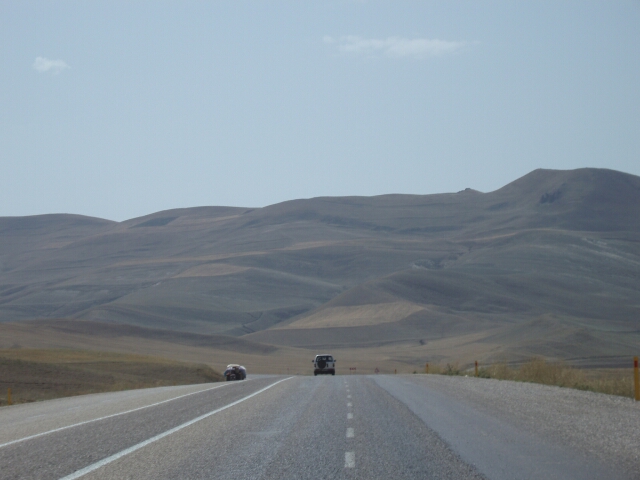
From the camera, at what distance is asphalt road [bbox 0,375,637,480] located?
9055mm

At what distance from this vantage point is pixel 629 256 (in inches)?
6836

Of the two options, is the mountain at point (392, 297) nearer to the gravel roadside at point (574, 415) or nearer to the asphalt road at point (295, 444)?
the gravel roadside at point (574, 415)

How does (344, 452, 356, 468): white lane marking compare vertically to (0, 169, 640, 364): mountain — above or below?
below

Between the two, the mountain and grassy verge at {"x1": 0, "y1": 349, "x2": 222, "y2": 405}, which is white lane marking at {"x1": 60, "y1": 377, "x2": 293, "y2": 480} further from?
the mountain

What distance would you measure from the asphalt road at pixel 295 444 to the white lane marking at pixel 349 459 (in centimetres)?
1

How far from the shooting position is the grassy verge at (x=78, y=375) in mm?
30916

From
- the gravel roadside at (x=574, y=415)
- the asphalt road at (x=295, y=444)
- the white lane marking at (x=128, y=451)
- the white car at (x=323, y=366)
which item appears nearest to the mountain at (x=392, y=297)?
the white car at (x=323, y=366)

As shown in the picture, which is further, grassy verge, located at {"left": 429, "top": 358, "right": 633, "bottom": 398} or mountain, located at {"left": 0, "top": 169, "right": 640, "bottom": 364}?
mountain, located at {"left": 0, "top": 169, "right": 640, "bottom": 364}

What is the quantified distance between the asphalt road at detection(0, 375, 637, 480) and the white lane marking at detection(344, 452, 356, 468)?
0.05 ft

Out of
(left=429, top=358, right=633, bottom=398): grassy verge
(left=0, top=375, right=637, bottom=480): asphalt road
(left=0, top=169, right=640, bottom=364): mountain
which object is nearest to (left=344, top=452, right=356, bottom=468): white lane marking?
(left=0, top=375, right=637, bottom=480): asphalt road

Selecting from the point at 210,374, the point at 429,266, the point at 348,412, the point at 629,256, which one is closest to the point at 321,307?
the point at 429,266

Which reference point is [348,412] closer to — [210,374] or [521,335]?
[210,374]

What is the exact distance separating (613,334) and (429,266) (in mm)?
95167

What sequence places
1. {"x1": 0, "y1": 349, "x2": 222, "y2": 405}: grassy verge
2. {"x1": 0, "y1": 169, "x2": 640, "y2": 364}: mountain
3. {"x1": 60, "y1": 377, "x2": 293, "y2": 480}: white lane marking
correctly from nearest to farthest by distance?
1. {"x1": 60, "y1": 377, "x2": 293, "y2": 480}: white lane marking
2. {"x1": 0, "y1": 349, "x2": 222, "y2": 405}: grassy verge
3. {"x1": 0, "y1": 169, "x2": 640, "y2": 364}: mountain
